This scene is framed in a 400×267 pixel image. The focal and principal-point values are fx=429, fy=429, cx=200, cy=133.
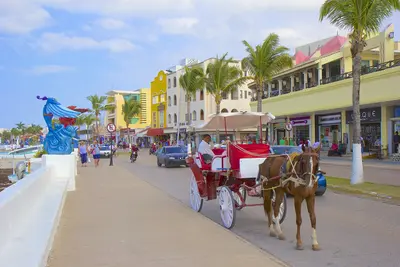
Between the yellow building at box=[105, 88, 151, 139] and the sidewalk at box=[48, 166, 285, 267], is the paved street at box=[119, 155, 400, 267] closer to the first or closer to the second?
the sidewalk at box=[48, 166, 285, 267]

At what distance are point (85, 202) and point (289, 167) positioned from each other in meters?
7.22

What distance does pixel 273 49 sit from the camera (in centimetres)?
2830

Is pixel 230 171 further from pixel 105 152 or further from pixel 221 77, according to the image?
pixel 105 152

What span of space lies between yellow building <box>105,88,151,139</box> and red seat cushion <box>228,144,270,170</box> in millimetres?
77421

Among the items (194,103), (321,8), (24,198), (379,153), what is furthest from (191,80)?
(24,198)

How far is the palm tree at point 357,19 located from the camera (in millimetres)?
15789

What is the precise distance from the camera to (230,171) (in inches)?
358

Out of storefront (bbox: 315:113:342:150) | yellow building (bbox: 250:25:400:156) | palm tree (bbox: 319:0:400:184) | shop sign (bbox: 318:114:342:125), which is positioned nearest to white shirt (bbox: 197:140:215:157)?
palm tree (bbox: 319:0:400:184)

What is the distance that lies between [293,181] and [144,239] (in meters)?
2.81

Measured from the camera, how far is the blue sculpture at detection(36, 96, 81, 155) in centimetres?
1642

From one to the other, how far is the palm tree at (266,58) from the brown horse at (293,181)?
20.0m

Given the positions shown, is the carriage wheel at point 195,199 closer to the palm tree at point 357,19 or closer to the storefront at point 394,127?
the palm tree at point 357,19

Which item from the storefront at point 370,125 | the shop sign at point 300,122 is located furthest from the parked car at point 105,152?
the storefront at point 370,125

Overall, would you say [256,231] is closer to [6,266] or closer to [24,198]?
[24,198]
